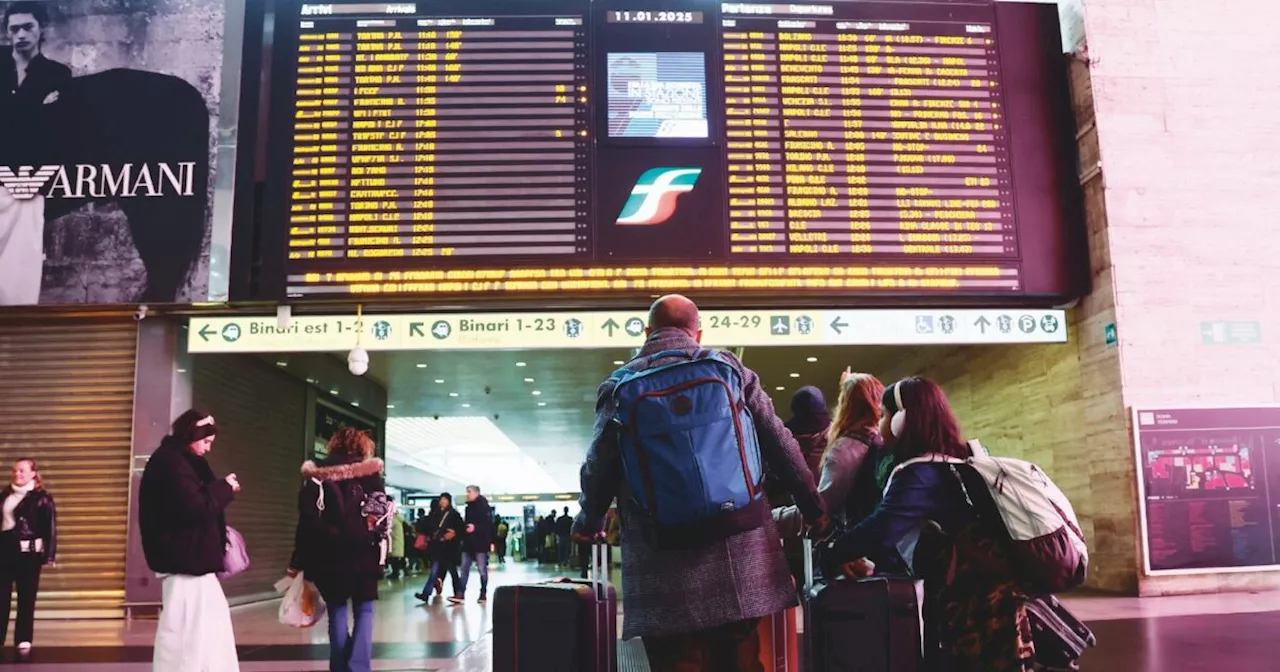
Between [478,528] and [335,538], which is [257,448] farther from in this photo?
[335,538]

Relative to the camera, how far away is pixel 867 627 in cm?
283

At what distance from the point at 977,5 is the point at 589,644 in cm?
844

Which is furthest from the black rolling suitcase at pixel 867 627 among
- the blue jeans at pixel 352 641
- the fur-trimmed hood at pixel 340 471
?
the blue jeans at pixel 352 641

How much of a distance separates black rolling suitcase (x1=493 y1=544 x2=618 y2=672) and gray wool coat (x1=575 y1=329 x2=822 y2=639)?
20 centimetres

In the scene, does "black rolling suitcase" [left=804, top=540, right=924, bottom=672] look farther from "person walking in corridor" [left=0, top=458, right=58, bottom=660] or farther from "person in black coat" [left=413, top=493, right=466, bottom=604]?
"person in black coat" [left=413, top=493, right=466, bottom=604]

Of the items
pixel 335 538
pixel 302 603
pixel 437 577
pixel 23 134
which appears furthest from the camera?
pixel 437 577

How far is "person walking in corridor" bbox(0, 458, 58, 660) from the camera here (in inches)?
302

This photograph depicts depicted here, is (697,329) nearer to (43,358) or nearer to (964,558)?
(964,558)

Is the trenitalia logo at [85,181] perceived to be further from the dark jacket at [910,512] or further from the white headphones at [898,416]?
the dark jacket at [910,512]

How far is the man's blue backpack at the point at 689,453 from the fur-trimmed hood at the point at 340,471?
2697mm

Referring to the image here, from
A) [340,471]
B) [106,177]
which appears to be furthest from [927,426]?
[106,177]

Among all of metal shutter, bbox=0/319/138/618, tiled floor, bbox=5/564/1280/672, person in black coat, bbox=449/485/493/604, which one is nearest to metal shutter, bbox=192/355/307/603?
metal shutter, bbox=0/319/138/618

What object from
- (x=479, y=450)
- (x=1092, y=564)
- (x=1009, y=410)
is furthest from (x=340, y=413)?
(x=479, y=450)

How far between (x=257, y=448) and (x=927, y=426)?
11.5 metres
